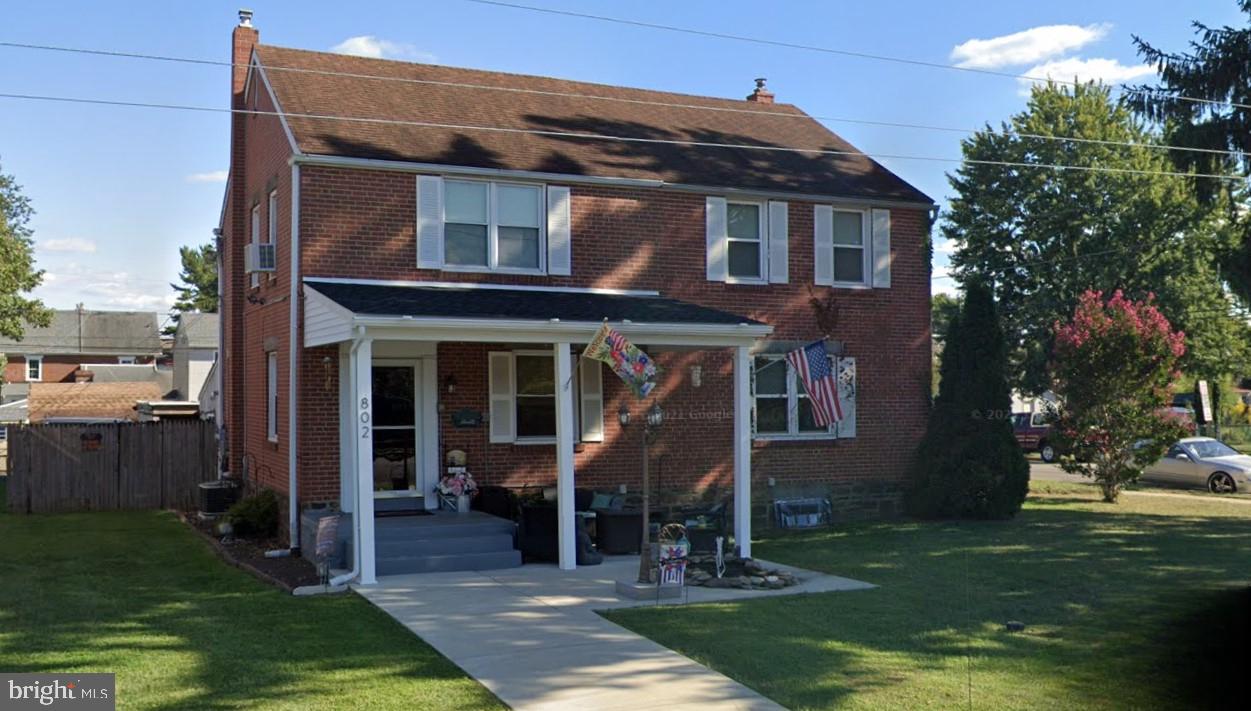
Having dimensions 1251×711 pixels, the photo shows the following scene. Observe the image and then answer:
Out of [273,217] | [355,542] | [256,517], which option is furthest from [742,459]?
[273,217]

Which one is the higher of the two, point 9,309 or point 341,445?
point 9,309

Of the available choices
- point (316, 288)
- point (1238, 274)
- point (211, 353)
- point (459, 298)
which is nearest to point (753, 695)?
point (459, 298)

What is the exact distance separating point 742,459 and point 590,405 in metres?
3.31

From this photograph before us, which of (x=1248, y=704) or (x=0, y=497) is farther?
(x=0, y=497)

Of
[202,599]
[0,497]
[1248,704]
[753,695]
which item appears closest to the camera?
[1248,704]

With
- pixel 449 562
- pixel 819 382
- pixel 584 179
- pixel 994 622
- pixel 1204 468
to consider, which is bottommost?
pixel 994 622

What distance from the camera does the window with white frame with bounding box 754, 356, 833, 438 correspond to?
18.8 metres

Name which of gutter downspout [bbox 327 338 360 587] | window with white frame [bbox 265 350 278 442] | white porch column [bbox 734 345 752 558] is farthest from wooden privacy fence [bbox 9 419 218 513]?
white porch column [bbox 734 345 752 558]

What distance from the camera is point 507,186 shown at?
16562mm

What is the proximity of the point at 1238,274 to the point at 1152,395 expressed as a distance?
2.93 m

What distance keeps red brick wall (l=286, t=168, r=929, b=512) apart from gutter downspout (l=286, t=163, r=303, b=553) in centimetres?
13

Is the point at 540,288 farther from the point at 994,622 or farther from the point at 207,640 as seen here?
the point at 994,622

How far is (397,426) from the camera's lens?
52.9 feet

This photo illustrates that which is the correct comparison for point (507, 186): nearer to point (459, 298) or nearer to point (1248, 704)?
point (459, 298)
